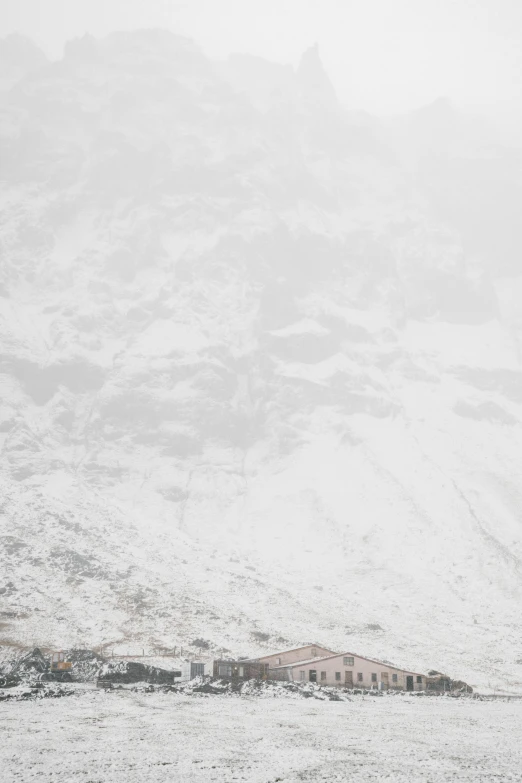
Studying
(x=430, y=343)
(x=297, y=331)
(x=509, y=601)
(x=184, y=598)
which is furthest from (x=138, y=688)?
(x=430, y=343)

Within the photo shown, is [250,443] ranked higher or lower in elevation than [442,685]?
higher

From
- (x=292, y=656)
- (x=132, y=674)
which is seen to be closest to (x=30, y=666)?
(x=132, y=674)

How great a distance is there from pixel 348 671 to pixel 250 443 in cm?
9150

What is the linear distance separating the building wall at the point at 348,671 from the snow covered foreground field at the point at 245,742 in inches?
559

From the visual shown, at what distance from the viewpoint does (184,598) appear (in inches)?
3196

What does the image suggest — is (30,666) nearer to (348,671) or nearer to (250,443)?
(348,671)

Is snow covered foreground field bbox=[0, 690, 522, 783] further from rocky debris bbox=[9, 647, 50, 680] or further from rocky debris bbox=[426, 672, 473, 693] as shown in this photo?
rocky debris bbox=[426, 672, 473, 693]

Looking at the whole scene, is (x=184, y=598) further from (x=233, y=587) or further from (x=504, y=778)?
(x=504, y=778)

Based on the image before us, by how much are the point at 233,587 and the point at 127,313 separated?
96480 mm

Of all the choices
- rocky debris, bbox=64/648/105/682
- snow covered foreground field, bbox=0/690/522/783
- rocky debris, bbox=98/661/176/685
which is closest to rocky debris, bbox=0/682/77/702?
snow covered foreground field, bbox=0/690/522/783

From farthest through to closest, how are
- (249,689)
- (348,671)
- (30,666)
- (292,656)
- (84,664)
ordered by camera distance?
1. (292,656)
2. (348,671)
3. (84,664)
4. (30,666)
5. (249,689)

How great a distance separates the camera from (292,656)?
182ft

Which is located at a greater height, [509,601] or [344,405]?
[344,405]

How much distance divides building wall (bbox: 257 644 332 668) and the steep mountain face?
13.1 metres
